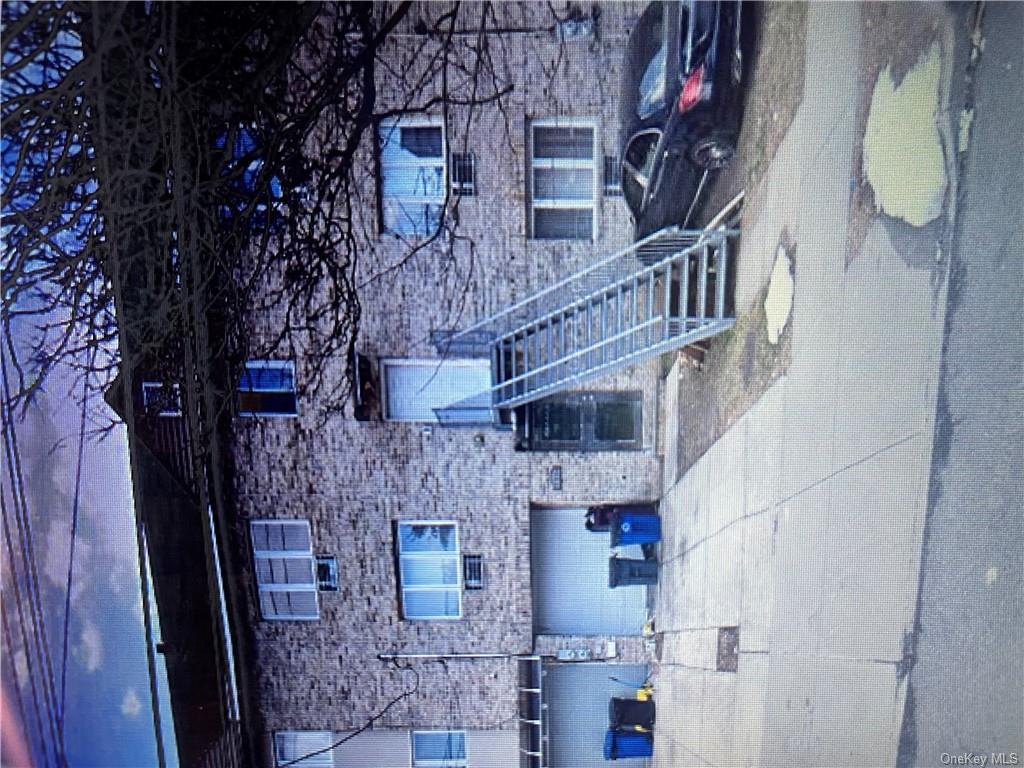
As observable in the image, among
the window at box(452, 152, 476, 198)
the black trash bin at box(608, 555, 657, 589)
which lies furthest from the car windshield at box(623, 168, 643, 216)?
the black trash bin at box(608, 555, 657, 589)

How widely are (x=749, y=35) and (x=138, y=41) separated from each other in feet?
4.66

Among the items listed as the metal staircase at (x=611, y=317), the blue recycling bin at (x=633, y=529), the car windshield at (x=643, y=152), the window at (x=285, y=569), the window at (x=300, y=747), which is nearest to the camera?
the car windshield at (x=643, y=152)

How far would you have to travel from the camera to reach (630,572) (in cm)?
321

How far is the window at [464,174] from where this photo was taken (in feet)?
5.67

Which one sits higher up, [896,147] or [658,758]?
[896,147]

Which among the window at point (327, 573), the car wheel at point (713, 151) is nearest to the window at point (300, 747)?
the window at point (327, 573)

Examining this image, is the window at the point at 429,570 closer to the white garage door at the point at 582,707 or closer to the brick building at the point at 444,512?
the brick building at the point at 444,512

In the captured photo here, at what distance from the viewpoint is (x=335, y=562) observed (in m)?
3.06

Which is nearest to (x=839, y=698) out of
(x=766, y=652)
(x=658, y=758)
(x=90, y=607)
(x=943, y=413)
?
(x=766, y=652)

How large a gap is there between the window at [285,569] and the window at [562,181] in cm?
182

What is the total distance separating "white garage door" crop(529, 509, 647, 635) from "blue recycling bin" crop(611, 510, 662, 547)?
0.07 metres

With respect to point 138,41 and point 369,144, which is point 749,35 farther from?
point 138,41

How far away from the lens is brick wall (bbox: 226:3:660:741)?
2.27 metres

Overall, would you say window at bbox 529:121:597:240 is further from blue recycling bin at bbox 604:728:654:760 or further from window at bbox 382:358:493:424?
blue recycling bin at bbox 604:728:654:760
